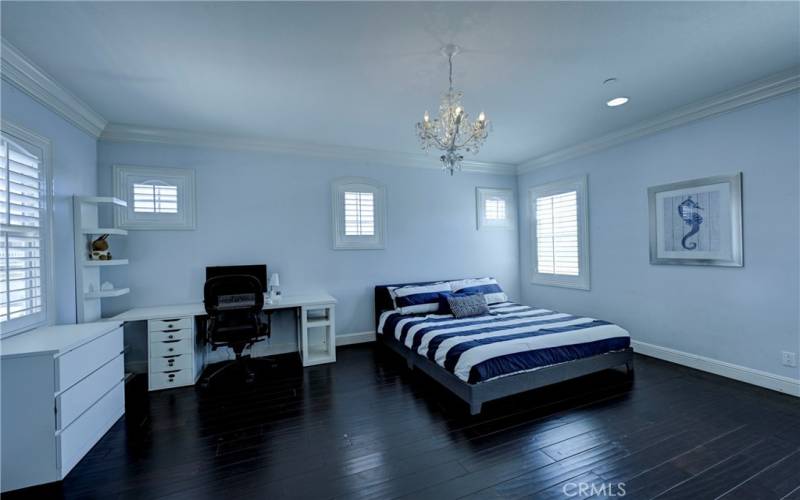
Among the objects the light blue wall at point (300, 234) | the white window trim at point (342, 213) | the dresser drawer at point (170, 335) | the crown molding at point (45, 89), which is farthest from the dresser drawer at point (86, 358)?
the white window trim at point (342, 213)

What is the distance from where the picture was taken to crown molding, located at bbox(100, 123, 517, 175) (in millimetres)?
3787

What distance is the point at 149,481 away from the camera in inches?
78.9

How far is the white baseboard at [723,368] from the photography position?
9.65ft

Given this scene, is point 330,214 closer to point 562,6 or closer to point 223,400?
point 223,400

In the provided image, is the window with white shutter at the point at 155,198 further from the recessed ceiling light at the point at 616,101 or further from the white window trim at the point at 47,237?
the recessed ceiling light at the point at 616,101

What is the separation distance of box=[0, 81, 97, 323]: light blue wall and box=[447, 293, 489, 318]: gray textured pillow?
382 cm

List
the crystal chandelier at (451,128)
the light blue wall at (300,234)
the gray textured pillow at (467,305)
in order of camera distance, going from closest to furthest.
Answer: the crystal chandelier at (451,128) → the light blue wall at (300,234) → the gray textured pillow at (467,305)

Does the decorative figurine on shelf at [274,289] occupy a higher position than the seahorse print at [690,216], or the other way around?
the seahorse print at [690,216]

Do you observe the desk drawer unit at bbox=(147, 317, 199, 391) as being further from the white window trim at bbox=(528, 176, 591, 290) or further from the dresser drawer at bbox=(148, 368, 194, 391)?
the white window trim at bbox=(528, 176, 591, 290)

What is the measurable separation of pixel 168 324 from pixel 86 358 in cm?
108

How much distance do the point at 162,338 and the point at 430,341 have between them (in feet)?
8.81

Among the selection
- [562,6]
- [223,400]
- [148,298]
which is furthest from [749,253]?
[148,298]

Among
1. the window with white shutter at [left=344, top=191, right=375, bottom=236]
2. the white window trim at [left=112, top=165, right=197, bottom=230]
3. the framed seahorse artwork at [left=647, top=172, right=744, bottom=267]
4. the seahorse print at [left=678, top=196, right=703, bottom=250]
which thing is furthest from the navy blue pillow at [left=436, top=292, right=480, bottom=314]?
the white window trim at [left=112, top=165, right=197, bottom=230]

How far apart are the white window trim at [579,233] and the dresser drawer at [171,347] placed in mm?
4891
